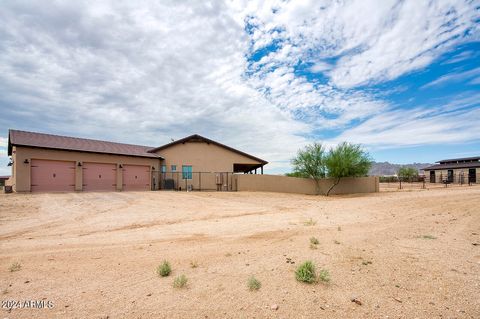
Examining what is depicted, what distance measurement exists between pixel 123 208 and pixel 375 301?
13228 mm

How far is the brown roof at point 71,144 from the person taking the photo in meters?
21.6

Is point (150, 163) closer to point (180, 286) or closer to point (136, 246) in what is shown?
point (136, 246)

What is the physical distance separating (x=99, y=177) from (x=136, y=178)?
366cm

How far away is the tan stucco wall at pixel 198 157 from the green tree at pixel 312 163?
806 cm

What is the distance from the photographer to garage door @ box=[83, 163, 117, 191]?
957 inches

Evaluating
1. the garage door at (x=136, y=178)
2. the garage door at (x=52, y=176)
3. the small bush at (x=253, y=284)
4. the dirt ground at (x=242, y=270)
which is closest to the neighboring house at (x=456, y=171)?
the garage door at (x=136, y=178)

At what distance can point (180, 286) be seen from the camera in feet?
14.0

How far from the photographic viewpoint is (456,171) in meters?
46.7

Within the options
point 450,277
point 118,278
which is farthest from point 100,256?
point 450,277

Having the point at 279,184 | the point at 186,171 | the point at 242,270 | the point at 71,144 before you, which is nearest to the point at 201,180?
the point at 186,171

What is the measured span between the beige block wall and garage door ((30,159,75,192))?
1.20 feet

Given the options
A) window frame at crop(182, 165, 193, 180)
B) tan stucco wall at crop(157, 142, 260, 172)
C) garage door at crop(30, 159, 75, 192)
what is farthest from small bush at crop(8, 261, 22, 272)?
tan stucco wall at crop(157, 142, 260, 172)

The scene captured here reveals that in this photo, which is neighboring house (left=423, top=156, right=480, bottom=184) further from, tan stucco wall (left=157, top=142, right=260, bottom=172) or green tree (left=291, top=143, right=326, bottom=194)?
tan stucco wall (left=157, top=142, right=260, bottom=172)

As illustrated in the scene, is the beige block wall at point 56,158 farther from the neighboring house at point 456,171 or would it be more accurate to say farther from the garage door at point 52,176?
the neighboring house at point 456,171
